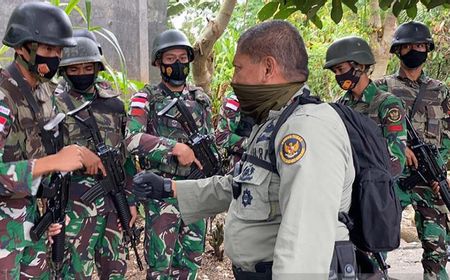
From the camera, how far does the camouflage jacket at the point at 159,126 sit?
3.37 meters

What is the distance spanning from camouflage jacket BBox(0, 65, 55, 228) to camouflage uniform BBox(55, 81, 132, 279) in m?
0.55

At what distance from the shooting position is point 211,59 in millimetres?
5219

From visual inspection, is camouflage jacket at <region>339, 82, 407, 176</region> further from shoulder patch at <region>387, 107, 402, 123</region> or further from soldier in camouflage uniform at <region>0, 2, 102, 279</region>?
soldier in camouflage uniform at <region>0, 2, 102, 279</region>

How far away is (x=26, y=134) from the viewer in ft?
8.68

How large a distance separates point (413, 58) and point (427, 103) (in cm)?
37

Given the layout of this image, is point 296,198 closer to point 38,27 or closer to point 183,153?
point 38,27

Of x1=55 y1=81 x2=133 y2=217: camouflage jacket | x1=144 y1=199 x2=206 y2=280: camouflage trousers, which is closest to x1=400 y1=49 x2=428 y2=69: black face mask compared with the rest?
x1=144 y1=199 x2=206 y2=280: camouflage trousers

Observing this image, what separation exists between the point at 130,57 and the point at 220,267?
3.58 metres

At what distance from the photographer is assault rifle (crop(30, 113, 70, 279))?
8.82 ft

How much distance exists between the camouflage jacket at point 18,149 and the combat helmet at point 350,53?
202 cm

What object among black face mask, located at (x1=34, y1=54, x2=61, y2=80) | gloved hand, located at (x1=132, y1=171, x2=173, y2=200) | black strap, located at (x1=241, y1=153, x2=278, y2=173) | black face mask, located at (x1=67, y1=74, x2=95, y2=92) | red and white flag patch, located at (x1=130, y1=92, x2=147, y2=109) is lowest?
gloved hand, located at (x1=132, y1=171, x2=173, y2=200)

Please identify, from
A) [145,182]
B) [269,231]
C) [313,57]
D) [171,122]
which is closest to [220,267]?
[171,122]

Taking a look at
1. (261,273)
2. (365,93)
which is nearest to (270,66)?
(261,273)

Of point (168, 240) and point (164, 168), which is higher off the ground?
point (164, 168)
